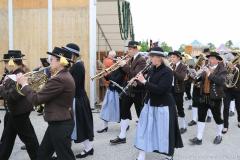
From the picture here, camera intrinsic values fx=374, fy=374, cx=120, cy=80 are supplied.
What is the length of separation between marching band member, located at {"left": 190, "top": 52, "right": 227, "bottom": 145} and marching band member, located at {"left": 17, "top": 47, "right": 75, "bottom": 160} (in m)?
3.57

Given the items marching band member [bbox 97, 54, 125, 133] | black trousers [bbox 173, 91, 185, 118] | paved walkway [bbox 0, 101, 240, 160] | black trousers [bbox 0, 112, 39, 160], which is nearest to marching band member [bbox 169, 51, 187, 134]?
black trousers [bbox 173, 91, 185, 118]

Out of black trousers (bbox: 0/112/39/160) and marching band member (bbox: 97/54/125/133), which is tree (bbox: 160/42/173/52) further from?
black trousers (bbox: 0/112/39/160)

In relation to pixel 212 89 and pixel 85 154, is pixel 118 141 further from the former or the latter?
pixel 212 89

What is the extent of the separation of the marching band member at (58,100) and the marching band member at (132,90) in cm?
284

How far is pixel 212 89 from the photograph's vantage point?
752 centimetres

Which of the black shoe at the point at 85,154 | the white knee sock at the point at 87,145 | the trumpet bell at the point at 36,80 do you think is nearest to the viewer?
the trumpet bell at the point at 36,80

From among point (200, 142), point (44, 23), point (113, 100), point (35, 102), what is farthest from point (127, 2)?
point (35, 102)

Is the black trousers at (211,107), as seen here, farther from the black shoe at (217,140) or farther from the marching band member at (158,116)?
the marching band member at (158,116)

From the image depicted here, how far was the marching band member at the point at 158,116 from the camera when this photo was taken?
A: 5.93 metres

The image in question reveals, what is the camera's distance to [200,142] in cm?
767

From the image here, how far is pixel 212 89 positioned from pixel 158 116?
2.02 meters

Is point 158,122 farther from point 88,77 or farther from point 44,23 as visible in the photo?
point 44,23

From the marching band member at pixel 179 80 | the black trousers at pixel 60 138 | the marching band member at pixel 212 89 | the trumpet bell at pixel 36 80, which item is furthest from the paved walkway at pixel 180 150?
the black trousers at pixel 60 138

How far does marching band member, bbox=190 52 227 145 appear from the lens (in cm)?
746
